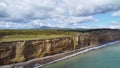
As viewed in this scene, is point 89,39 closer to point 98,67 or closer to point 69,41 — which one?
point 69,41

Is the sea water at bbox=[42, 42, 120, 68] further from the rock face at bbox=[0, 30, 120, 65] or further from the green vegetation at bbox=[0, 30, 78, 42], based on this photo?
the green vegetation at bbox=[0, 30, 78, 42]

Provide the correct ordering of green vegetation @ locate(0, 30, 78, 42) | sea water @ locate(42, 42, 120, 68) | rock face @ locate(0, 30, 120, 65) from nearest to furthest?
1. rock face @ locate(0, 30, 120, 65)
2. sea water @ locate(42, 42, 120, 68)
3. green vegetation @ locate(0, 30, 78, 42)

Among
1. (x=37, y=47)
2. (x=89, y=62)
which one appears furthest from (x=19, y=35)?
(x=89, y=62)

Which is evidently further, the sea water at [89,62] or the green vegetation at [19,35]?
the green vegetation at [19,35]

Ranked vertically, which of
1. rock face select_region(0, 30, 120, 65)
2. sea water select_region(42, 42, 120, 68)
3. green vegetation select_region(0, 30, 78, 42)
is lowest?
sea water select_region(42, 42, 120, 68)

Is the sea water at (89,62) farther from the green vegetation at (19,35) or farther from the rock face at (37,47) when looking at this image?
the green vegetation at (19,35)

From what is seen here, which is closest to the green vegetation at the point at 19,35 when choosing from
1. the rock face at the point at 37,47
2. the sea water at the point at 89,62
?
the rock face at the point at 37,47

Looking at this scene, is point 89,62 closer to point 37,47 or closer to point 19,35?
point 37,47

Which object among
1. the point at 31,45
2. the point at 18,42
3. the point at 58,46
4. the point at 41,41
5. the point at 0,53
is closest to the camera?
the point at 0,53

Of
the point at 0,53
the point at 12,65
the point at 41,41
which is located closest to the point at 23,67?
the point at 12,65

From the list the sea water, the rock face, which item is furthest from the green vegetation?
the sea water

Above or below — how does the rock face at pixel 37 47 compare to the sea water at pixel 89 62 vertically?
above
